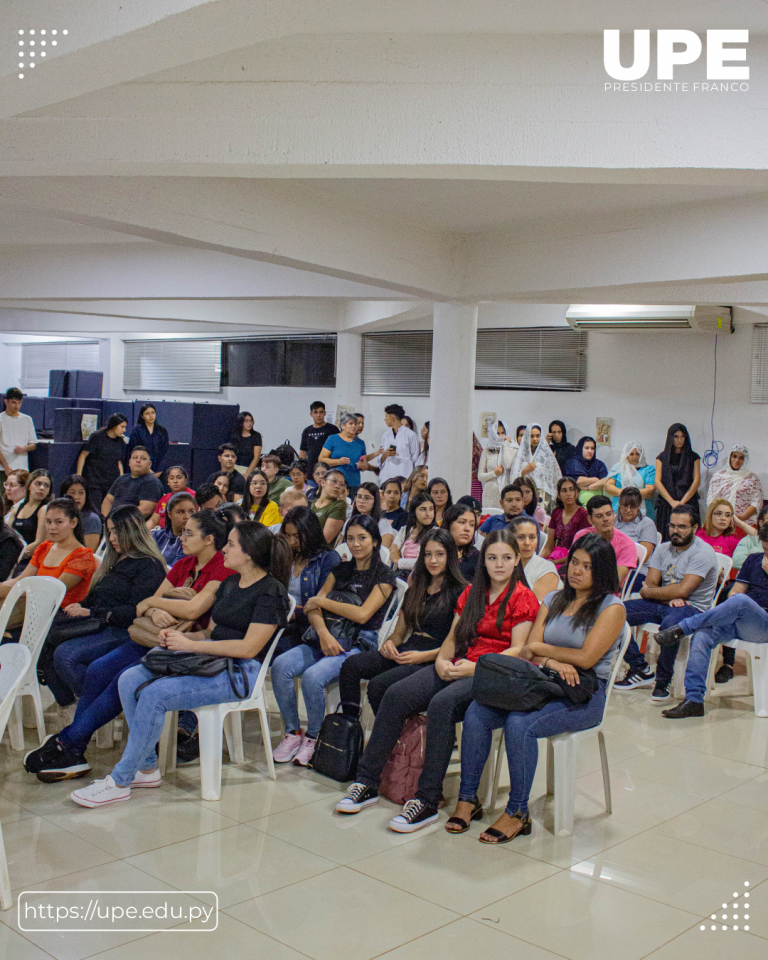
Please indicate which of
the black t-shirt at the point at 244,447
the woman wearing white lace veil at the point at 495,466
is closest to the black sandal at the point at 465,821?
the woman wearing white lace veil at the point at 495,466

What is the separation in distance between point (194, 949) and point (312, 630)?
6.15ft

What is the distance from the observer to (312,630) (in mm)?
4523

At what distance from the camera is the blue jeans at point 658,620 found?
545cm

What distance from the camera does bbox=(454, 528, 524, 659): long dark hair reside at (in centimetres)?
398

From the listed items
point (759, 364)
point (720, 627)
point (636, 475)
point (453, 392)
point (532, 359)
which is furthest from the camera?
point (532, 359)

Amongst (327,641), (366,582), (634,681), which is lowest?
(634,681)

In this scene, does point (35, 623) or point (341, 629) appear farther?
point (341, 629)

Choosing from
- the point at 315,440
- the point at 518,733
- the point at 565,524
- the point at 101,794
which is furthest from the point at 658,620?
the point at 315,440

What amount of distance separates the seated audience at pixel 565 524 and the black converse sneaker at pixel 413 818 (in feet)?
9.24

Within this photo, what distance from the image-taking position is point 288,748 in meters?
4.32

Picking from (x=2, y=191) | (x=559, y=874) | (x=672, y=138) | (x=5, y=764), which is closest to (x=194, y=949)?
(x=559, y=874)

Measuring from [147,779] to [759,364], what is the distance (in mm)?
7759

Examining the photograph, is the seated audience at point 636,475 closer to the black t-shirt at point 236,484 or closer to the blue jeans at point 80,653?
the black t-shirt at point 236,484

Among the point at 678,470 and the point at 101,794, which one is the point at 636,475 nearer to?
the point at 678,470
